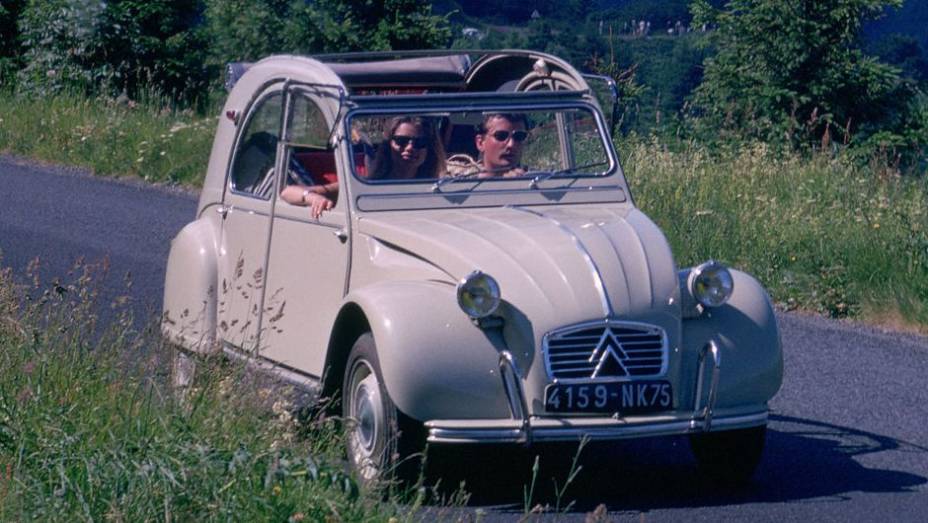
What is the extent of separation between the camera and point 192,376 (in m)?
6.02

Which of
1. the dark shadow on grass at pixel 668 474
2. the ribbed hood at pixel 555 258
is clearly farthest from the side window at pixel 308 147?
the dark shadow on grass at pixel 668 474

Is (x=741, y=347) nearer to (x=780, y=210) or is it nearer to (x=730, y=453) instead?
(x=730, y=453)

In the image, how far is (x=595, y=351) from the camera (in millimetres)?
5867

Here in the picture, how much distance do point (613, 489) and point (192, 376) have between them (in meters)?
1.76

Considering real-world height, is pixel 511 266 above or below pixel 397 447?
above

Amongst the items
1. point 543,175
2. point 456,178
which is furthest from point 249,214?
point 543,175

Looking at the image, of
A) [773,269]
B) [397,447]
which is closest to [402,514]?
[397,447]

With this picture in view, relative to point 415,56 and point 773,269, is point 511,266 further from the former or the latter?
point 773,269

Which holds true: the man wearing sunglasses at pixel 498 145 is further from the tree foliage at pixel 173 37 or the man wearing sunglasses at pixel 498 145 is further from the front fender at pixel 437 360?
the tree foliage at pixel 173 37

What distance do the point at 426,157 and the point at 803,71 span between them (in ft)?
49.3

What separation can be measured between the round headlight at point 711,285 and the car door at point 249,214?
2079 mm

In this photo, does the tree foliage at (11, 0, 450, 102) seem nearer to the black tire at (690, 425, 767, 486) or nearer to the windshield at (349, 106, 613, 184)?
the windshield at (349, 106, 613, 184)

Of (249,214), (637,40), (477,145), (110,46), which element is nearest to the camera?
(477,145)

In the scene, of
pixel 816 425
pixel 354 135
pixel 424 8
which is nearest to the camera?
pixel 354 135
